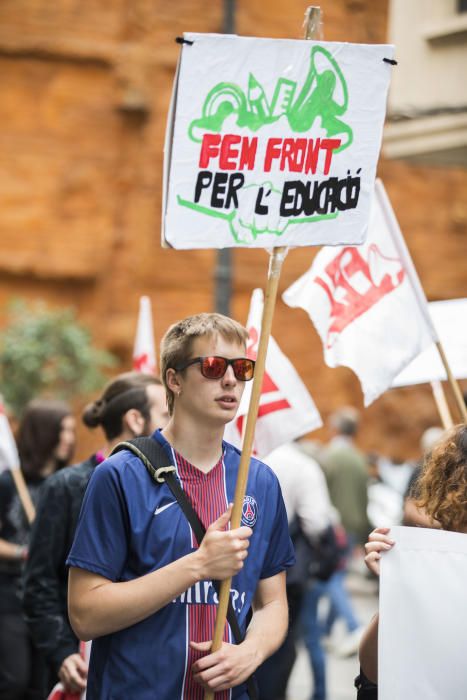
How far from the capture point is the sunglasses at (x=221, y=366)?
10.6 feet

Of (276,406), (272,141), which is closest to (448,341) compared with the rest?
(276,406)

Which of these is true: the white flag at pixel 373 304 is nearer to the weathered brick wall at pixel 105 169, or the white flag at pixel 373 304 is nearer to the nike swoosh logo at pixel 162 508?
the nike swoosh logo at pixel 162 508

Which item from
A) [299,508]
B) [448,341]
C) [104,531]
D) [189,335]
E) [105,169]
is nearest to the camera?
[104,531]

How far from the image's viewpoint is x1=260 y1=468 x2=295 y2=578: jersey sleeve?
132 inches

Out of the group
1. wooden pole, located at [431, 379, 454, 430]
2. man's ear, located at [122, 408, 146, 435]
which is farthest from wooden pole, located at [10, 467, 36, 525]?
wooden pole, located at [431, 379, 454, 430]

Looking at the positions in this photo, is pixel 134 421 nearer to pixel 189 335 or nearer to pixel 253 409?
pixel 189 335

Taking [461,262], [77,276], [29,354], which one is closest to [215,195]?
[29,354]

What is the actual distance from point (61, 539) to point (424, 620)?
6.08ft

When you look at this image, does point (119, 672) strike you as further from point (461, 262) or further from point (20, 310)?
point (461, 262)

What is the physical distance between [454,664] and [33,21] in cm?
2068

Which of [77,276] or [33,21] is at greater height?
[33,21]

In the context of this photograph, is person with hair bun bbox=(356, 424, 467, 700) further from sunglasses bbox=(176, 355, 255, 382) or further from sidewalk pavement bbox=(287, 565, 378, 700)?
sidewalk pavement bbox=(287, 565, 378, 700)

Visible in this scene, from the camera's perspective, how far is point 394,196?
22672mm

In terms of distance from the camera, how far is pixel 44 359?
747 inches
